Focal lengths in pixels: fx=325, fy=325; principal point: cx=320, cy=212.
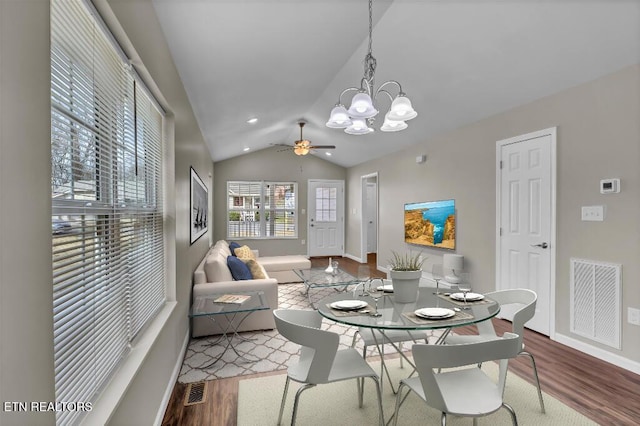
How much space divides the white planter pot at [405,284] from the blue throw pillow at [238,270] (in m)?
2.18

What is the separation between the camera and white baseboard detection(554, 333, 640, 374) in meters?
2.61

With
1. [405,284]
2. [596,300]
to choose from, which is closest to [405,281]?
[405,284]

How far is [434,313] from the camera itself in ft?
5.95

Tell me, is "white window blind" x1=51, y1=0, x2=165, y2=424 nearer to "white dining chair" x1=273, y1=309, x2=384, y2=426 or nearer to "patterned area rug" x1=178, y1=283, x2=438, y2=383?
"white dining chair" x1=273, y1=309, x2=384, y2=426

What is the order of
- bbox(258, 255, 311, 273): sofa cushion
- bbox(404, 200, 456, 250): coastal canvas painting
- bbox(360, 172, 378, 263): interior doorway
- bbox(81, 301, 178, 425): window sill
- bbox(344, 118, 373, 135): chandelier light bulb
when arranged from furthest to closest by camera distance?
bbox(360, 172, 378, 263): interior doorway
bbox(258, 255, 311, 273): sofa cushion
bbox(404, 200, 456, 250): coastal canvas painting
bbox(344, 118, 373, 135): chandelier light bulb
bbox(81, 301, 178, 425): window sill

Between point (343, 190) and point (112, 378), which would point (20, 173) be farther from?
point (343, 190)

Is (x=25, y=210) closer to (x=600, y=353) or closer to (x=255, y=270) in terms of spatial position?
(x=255, y=270)

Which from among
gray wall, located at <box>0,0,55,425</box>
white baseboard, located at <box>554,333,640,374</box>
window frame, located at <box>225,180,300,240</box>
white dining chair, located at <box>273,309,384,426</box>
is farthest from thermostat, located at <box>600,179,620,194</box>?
window frame, located at <box>225,180,300,240</box>

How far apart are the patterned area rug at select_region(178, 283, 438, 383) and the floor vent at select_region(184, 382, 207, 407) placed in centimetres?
9

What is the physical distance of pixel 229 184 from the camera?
26.1 feet

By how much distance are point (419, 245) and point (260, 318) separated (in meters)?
3.07

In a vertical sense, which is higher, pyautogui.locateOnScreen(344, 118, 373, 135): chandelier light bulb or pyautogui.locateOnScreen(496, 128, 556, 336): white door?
pyautogui.locateOnScreen(344, 118, 373, 135): chandelier light bulb

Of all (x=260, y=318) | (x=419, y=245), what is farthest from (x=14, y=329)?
(x=419, y=245)

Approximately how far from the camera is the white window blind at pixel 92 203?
95 cm
